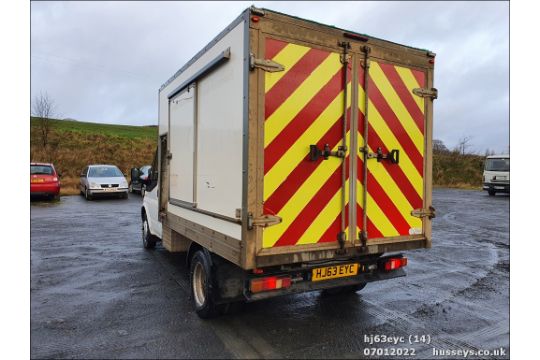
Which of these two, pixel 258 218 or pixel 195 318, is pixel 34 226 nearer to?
pixel 195 318

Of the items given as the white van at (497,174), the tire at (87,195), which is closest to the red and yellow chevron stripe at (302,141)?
the tire at (87,195)

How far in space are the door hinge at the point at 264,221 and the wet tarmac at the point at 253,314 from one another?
45.8 inches

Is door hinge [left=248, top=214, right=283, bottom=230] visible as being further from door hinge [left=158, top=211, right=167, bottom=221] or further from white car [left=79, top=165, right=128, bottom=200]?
white car [left=79, top=165, right=128, bottom=200]

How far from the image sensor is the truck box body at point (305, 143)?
11.1ft

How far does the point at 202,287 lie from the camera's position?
4297 millimetres

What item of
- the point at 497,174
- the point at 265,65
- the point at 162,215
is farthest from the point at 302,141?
the point at 497,174

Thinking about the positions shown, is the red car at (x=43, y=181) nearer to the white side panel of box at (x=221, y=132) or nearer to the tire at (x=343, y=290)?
the white side panel of box at (x=221, y=132)

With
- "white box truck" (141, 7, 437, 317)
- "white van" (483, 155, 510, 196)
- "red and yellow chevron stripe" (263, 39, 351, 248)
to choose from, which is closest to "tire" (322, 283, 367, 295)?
"white box truck" (141, 7, 437, 317)

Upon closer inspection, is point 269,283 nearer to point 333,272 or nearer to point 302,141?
point 333,272

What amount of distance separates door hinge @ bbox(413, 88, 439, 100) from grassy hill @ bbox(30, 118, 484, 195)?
26616 mm

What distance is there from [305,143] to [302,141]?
0.12 ft

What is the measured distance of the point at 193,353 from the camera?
134 inches

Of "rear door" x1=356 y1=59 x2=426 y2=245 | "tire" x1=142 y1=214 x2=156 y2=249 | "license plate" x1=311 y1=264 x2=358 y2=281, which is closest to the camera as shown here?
"license plate" x1=311 y1=264 x2=358 y2=281

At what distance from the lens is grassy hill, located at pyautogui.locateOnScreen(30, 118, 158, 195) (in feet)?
94.1
